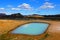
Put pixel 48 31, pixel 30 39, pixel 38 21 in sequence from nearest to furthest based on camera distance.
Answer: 1. pixel 30 39
2. pixel 48 31
3. pixel 38 21

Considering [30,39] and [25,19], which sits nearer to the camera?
[30,39]

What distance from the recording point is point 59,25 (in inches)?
164

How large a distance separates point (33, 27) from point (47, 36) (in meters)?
0.86

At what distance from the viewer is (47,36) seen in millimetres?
3359

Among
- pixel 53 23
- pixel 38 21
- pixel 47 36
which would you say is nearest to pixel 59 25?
pixel 53 23

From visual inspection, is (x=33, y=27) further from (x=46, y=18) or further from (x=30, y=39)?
(x=30, y=39)

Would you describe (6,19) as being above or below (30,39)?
above

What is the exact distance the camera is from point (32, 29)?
3.96 metres

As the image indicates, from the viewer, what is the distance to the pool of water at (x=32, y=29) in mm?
3666

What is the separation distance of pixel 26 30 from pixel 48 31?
596mm

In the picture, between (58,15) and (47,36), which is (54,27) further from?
(47,36)

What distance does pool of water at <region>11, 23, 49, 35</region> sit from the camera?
3666mm

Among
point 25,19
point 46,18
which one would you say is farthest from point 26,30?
point 46,18

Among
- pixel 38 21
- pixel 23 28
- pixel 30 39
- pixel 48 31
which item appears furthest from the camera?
pixel 38 21
